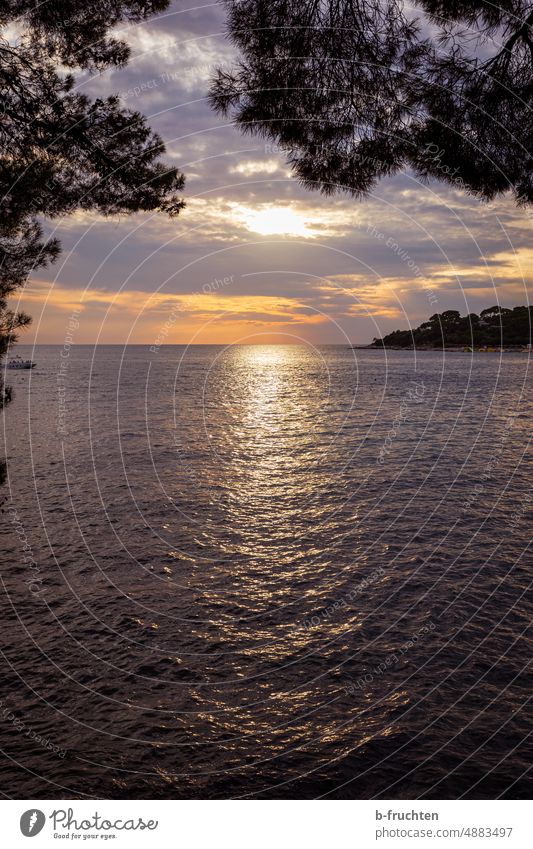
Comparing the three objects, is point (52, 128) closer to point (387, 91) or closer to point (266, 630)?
point (387, 91)

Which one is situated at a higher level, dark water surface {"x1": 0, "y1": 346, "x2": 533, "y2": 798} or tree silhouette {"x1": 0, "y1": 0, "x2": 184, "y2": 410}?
tree silhouette {"x1": 0, "y1": 0, "x2": 184, "y2": 410}

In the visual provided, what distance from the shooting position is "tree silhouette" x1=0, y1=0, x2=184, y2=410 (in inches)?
386

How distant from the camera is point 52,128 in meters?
10.5

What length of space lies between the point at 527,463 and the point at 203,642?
25614mm

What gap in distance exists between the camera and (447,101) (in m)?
10.3
